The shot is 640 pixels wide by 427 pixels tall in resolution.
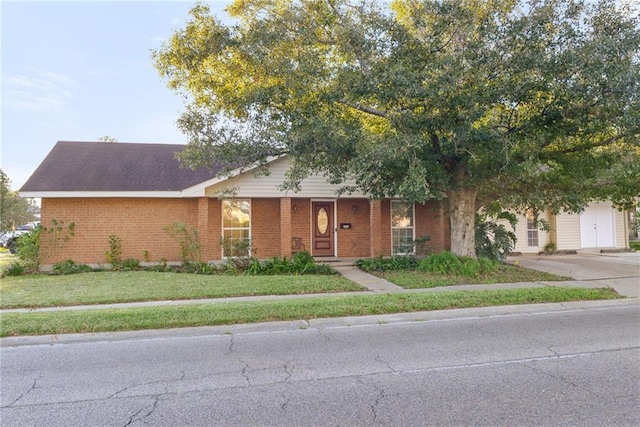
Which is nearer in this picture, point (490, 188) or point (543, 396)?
point (543, 396)

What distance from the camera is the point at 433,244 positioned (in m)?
17.3

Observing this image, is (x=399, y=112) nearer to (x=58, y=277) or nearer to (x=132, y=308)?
(x=132, y=308)

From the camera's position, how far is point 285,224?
15195 mm

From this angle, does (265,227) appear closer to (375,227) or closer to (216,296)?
(375,227)

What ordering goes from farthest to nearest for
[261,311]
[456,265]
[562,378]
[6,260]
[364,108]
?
[6,260] < [456,265] < [364,108] < [261,311] < [562,378]

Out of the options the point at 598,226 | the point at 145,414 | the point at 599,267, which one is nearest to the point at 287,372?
the point at 145,414

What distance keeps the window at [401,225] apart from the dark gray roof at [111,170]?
23.5ft

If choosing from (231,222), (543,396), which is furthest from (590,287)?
(231,222)

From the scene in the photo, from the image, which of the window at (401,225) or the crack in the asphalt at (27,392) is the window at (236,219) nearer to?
the window at (401,225)

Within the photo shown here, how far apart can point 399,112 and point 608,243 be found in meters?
15.9

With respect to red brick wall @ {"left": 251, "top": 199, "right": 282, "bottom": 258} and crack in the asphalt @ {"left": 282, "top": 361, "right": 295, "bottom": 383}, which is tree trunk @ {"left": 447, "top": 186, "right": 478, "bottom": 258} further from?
crack in the asphalt @ {"left": 282, "top": 361, "right": 295, "bottom": 383}

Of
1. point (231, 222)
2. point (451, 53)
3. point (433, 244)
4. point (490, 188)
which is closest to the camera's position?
point (451, 53)

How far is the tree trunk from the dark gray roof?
7.93 meters

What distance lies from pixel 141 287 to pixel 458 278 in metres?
8.24
